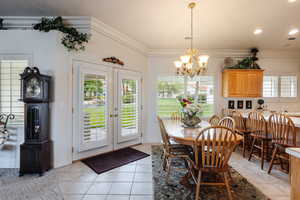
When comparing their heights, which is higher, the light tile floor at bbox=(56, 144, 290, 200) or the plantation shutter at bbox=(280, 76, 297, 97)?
the plantation shutter at bbox=(280, 76, 297, 97)

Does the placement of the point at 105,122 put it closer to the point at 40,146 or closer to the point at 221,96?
the point at 40,146

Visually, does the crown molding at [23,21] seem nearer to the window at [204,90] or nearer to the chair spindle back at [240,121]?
the window at [204,90]

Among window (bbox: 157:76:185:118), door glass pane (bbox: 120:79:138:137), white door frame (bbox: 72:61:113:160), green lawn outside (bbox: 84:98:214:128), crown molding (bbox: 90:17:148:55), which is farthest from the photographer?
window (bbox: 157:76:185:118)

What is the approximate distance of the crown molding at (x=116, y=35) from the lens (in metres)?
3.22

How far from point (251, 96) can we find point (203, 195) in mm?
3586

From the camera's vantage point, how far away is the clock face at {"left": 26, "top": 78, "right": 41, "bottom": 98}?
2627 mm

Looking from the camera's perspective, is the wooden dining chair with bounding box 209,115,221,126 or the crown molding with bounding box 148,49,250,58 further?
the crown molding with bounding box 148,49,250,58

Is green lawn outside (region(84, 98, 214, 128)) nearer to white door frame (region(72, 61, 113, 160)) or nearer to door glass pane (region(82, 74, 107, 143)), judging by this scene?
door glass pane (region(82, 74, 107, 143))

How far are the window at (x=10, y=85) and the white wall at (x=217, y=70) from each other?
304 centimetres

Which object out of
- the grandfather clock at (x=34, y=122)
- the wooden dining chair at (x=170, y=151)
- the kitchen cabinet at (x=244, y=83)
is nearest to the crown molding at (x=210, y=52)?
the kitchen cabinet at (x=244, y=83)

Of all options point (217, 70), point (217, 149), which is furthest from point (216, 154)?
point (217, 70)

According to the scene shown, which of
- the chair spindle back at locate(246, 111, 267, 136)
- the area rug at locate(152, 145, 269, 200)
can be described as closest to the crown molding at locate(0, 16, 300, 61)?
the chair spindle back at locate(246, 111, 267, 136)

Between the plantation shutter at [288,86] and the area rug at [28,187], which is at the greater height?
the plantation shutter at [288,86]

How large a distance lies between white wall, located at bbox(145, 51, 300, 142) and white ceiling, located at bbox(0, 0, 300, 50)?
2.70 feet
